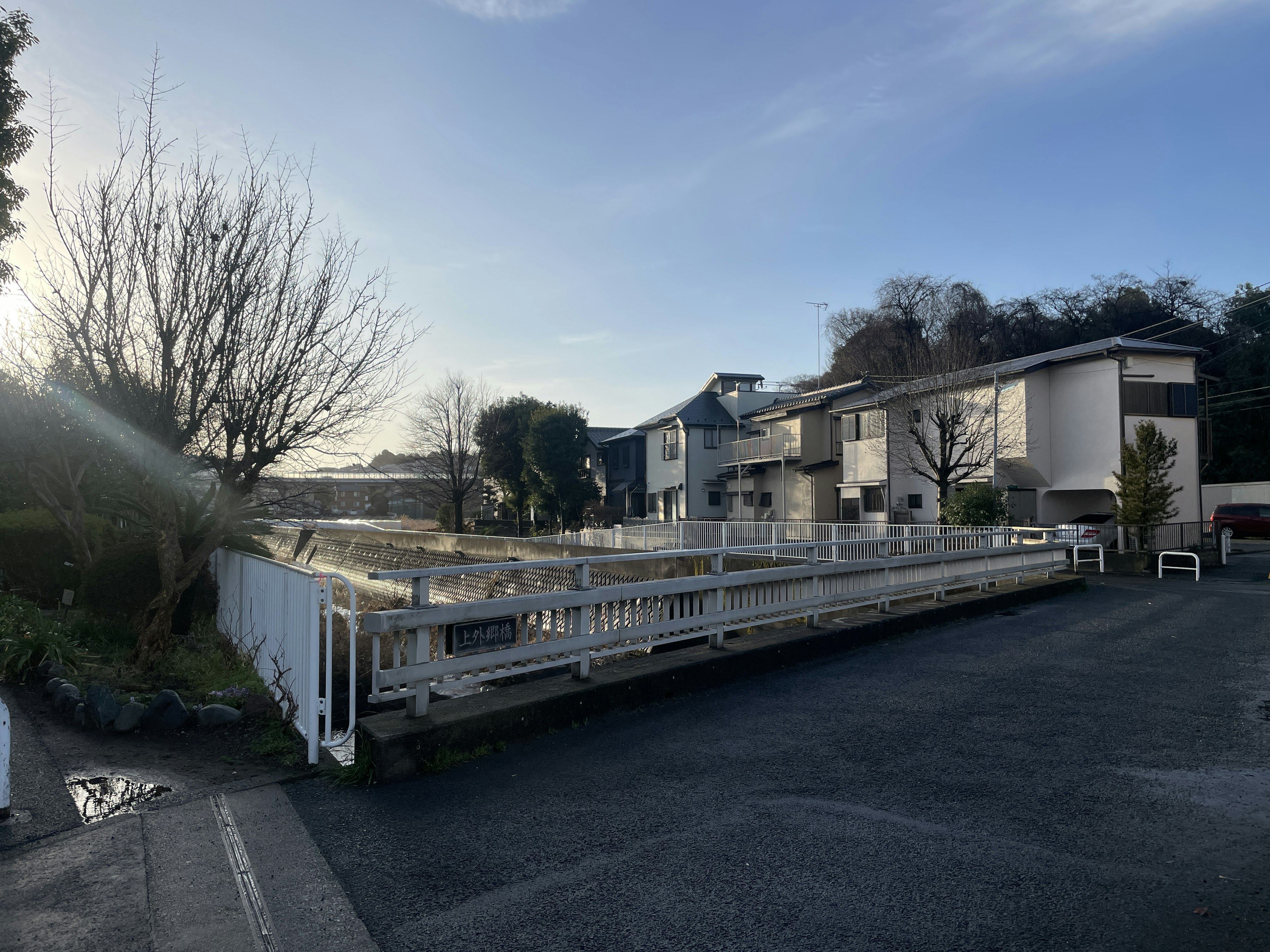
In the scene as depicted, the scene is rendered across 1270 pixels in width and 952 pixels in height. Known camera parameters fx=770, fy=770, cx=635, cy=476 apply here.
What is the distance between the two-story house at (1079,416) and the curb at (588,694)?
67.9 ft

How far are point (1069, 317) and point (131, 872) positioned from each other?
57.0 metres

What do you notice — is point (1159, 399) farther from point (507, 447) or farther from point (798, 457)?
point (507, 447)

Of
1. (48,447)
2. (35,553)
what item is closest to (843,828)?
(48,447)

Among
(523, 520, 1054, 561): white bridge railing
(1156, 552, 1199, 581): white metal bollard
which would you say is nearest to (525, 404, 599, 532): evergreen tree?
(523, 520, 1054, 561): white bridge railing

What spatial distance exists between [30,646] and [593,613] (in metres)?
6.65

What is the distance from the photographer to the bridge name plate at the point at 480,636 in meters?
5.30

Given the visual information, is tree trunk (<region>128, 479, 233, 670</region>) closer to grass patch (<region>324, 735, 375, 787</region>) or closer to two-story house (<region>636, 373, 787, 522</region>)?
grass patch (<region>324, 735, 375, 787</region>)

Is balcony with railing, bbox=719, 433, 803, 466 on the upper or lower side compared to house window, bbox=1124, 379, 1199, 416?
lower

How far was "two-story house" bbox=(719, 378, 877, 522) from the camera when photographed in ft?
122

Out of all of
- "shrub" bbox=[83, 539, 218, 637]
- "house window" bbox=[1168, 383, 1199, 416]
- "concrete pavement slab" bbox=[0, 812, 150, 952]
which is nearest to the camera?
"concrete pavement slab" bbox=[0, 812, 150, 952]

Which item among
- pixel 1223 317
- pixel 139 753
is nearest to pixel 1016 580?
pixel 139 753

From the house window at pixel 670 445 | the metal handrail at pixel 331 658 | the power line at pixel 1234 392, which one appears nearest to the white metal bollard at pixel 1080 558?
the metal handrail at pixel 331 658

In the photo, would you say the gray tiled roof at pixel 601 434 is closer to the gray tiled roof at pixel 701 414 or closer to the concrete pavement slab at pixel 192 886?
the gray tiled roof at pixel 701 414

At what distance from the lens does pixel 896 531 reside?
2238cm
